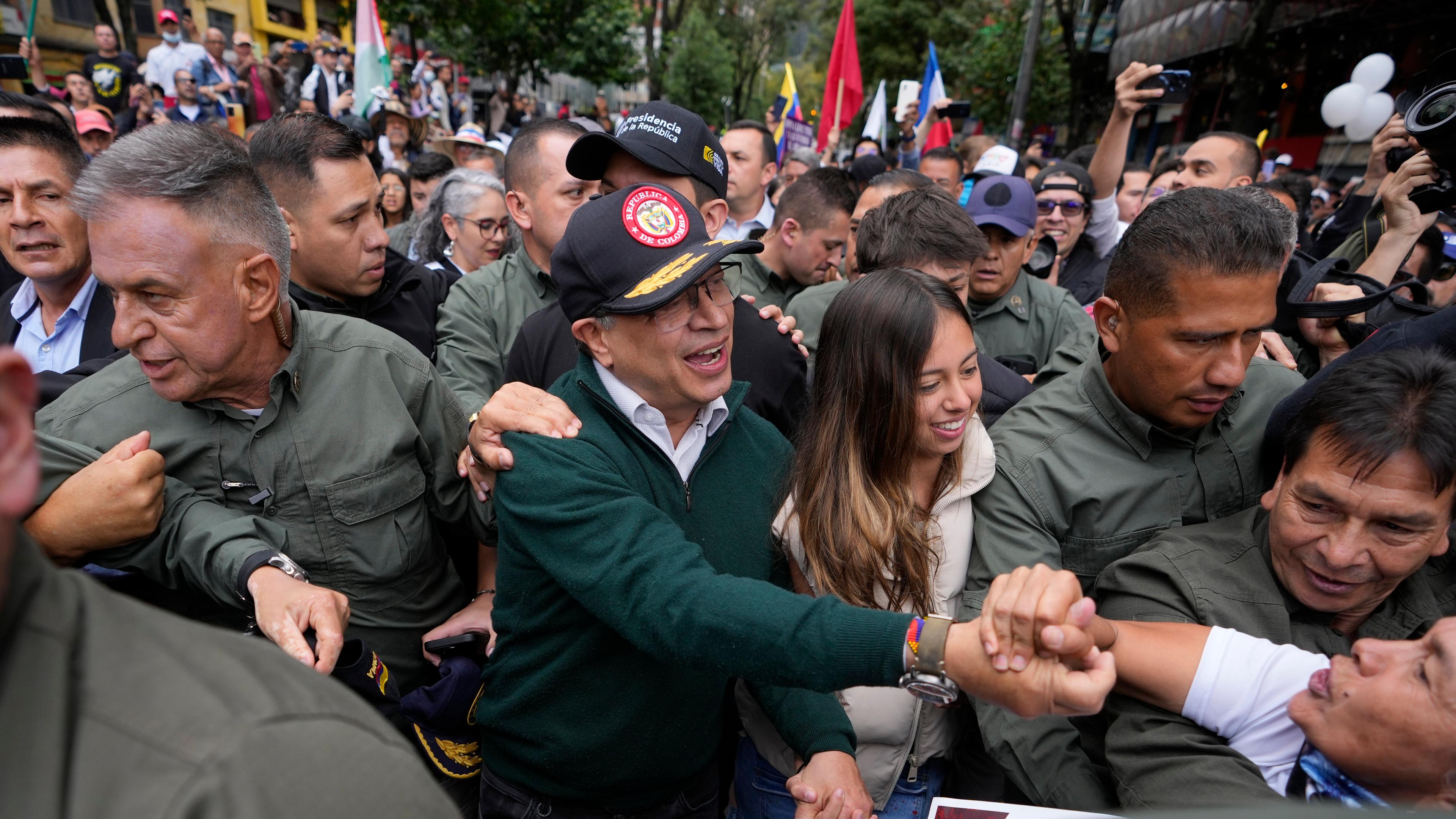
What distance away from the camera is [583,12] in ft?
83.1

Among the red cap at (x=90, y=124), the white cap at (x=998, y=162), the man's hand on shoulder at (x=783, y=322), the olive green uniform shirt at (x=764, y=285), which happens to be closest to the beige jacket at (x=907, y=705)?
the man's hand on shoulder at (x=783, y=322)

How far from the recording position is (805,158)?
898 centimetres

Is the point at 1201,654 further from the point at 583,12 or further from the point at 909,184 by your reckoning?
the point at 583,12

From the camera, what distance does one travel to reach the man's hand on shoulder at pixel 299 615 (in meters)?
1.79

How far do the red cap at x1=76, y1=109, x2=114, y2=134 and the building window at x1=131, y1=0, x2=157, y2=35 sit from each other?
2250 cm

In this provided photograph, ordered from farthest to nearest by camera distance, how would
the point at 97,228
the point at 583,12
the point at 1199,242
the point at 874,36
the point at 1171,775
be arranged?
1. the point at 874,36
2. the point at 583,12
3. the point at 1199,242
4. the point at 97,228
5. the point at 1171,775

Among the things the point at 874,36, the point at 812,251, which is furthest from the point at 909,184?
the point at 874,36

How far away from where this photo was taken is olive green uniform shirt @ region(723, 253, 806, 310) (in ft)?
16.3

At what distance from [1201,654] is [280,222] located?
2.69m

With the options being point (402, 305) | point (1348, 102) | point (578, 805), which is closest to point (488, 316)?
point (402, 305)

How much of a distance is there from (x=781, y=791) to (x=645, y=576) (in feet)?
3.55

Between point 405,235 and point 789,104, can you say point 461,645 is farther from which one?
point 789,104

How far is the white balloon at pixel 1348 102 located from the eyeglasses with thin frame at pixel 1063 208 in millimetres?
7092

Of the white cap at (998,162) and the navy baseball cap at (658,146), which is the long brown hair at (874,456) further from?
the white cap at (998,162)
